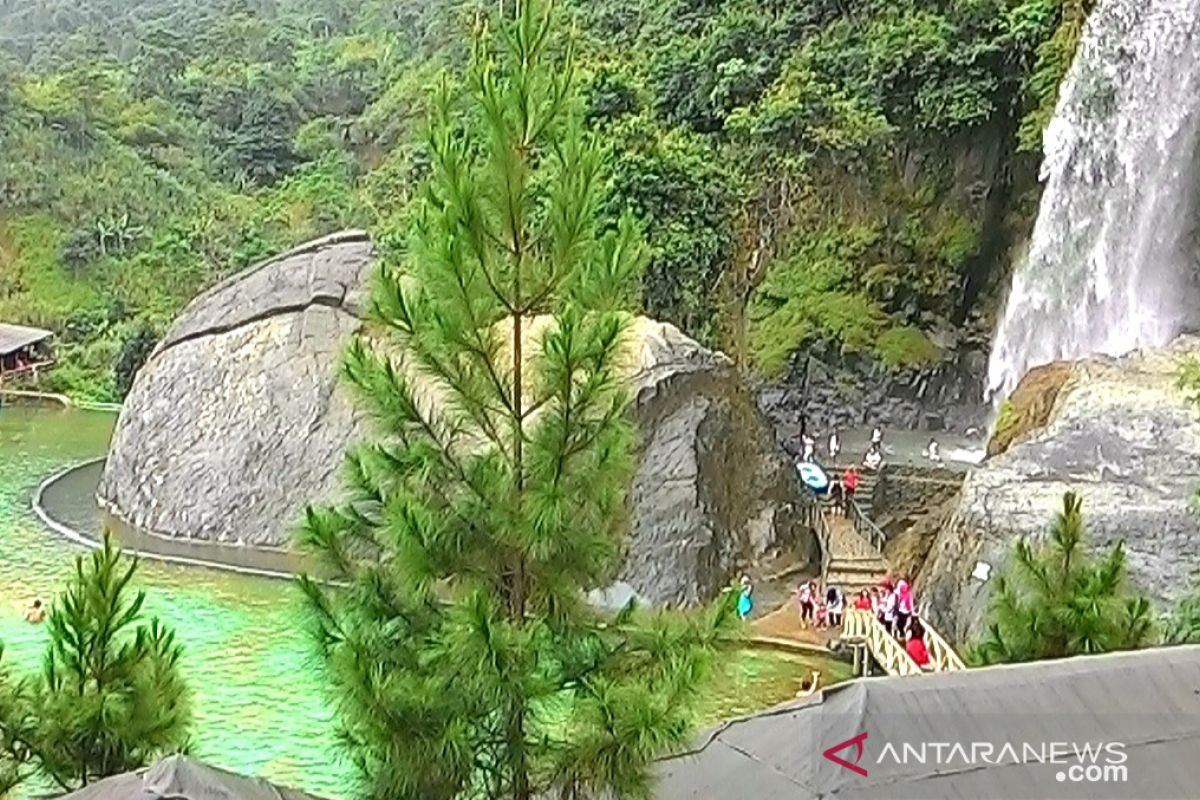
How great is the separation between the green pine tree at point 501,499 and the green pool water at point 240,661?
3584 millimetres

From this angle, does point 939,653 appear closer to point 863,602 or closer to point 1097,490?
point 1097,490

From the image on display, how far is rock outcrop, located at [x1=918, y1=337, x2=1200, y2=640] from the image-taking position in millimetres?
10891

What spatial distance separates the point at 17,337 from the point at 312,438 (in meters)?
14.6

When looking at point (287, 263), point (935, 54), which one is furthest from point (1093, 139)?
point (287, 263)

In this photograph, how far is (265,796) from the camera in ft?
19.1

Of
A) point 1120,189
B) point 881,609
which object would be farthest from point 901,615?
point 1120,189

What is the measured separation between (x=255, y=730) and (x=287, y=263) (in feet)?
30.4

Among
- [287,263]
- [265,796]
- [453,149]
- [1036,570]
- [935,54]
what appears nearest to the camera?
[453,149]

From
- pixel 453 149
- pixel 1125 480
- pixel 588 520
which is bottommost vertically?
pixel 1125 480

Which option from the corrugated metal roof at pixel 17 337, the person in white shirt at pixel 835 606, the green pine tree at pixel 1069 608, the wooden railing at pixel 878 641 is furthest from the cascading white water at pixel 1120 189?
the corrugated metal roof at pixel 17 337

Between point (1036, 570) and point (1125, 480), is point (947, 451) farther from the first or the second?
point (1036, 570)

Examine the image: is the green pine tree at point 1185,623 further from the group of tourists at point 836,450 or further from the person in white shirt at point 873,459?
the group of tourists at point 836,450

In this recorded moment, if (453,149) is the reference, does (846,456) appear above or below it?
below

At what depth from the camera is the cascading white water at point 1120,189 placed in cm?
2038
